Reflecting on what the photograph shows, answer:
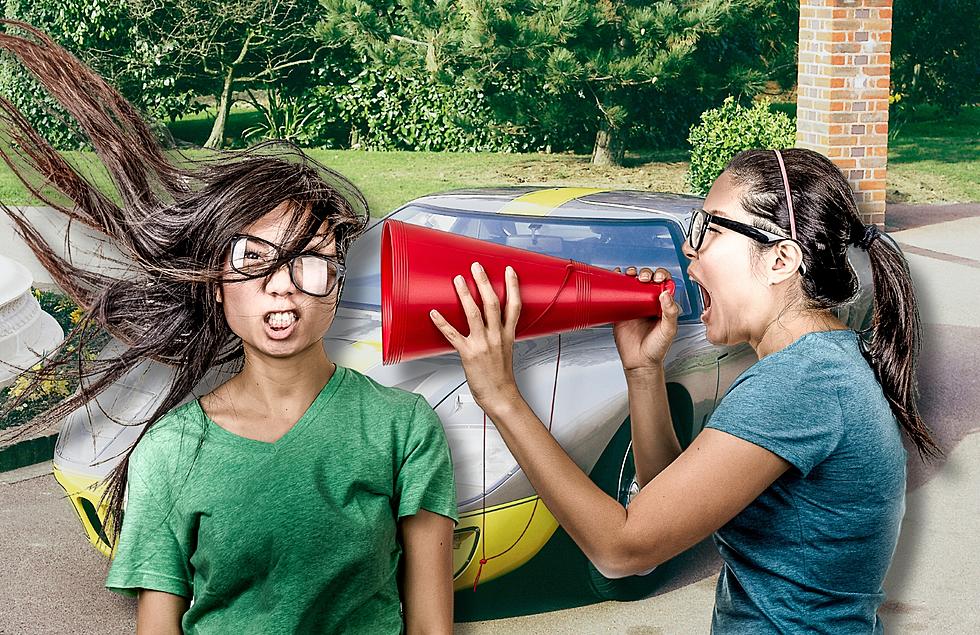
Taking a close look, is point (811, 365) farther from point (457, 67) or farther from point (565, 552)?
point (457, 67)

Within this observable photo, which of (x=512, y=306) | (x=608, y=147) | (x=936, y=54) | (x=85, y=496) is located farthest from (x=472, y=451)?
(x=936, y=54)

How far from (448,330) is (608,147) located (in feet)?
32.3

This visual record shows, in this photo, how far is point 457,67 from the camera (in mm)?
10445

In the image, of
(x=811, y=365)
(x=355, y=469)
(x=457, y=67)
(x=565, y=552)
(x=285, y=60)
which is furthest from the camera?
(x=285, y=60)

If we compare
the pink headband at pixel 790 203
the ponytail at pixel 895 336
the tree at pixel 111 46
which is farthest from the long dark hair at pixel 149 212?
the tree at pixel 111 46

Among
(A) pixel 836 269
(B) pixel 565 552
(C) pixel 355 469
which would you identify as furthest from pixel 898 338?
(B) pixel 565 552

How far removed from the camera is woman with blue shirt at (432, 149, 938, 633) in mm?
1516

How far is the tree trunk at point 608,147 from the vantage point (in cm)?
1114

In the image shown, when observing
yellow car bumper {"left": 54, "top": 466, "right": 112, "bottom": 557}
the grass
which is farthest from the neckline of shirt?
the grass

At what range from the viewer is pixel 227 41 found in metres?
11.1

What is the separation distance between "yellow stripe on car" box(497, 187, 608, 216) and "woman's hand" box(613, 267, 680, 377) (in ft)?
7.34

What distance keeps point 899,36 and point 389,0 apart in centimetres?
745

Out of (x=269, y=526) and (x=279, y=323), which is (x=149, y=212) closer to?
(x=279, y=323)

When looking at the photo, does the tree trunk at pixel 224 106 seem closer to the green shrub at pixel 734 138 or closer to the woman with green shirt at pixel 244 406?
the green shrub at pixel 734 138
